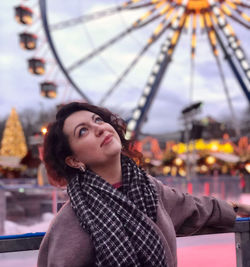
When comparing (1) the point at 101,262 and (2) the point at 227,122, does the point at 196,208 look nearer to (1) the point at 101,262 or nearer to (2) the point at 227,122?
(1) the point at 101,262

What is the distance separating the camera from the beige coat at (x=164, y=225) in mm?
1353

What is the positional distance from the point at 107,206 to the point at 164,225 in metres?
0.25

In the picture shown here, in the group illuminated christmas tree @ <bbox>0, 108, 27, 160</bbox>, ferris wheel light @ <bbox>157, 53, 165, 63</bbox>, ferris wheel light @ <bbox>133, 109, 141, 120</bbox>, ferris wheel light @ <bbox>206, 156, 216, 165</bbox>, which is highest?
ferris wheel light @ <bbox>157, 53, 165, 63</bbox>

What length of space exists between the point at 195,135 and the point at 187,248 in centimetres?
1003

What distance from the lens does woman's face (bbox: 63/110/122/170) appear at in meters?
1.58

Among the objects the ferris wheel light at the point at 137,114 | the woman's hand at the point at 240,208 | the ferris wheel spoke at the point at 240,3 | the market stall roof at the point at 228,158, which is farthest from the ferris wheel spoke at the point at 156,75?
the woman's hand at the point at 240,208

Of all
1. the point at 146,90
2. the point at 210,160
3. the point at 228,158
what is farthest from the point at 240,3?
the point at 210,160

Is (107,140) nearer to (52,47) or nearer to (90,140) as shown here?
(90,140)

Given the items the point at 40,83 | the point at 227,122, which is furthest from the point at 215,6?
the point at 227,122

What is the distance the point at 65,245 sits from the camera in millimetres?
1355

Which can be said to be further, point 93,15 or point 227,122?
point 227,122

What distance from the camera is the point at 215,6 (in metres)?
17.7

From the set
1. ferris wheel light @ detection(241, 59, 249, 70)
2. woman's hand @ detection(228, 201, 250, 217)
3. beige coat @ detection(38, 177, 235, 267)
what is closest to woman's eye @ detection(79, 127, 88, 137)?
beige coat @ detection(38, 177, 235, 267)

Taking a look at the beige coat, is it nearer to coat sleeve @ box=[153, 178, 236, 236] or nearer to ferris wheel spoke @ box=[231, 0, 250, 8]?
coat sleeve @ box=[153, 178, 236, 236]
